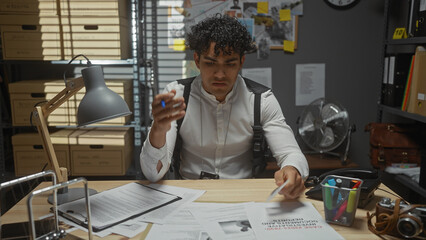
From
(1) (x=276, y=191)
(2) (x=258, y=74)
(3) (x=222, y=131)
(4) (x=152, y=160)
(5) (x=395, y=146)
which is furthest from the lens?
(2) (x=258, y=74)

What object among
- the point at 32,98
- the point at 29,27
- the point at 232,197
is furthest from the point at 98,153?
the point at 232,197

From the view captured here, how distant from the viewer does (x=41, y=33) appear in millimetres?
2371

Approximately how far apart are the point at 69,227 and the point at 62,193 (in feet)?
0.83

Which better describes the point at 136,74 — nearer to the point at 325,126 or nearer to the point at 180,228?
the point at 325,126

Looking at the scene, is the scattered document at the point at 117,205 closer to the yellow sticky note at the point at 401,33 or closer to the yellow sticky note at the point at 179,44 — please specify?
the yellow sticky note at the point at 179,44

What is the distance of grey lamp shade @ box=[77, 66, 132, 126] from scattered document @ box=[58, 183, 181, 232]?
10.9 inches

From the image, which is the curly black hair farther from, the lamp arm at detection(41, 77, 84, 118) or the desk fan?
the desk fan

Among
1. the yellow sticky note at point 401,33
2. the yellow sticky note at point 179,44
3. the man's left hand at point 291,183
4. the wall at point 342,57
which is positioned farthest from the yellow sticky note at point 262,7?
the man's left hand at point 291,183

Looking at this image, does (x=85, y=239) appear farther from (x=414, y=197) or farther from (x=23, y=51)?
(x=414, y=197)

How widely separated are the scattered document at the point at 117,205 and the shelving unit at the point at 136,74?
4.40 ft

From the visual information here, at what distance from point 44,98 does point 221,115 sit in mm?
1435

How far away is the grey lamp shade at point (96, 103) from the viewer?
3.15ft

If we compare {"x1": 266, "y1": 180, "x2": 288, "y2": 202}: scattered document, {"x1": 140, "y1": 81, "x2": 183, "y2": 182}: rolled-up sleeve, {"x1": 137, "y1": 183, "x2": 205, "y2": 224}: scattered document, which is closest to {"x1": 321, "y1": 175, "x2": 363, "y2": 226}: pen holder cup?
{"x1": 266, "y1": 180, "x2": 288, "y2": 202}: scattered document

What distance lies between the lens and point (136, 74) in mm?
2518
